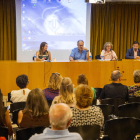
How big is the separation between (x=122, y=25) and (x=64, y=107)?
7448 millimetres

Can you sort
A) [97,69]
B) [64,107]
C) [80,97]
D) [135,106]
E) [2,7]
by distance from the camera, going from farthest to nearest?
[2,7] → [97,69] → [135,106] → [80,97] → [64,107]

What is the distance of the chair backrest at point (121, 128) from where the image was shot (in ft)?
7.52

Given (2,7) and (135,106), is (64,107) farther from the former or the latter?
(2,7)

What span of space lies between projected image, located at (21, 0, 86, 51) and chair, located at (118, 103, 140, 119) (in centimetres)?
523

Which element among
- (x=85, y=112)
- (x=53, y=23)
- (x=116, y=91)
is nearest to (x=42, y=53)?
(x=53, y=23)

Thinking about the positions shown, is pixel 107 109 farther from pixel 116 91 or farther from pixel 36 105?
pixel 36 105

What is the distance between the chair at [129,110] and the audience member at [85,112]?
0.64 m

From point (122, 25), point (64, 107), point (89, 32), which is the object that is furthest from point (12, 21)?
point (64, 107)

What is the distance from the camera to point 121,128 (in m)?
2.33

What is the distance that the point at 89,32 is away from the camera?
810 cm

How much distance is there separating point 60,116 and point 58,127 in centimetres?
8

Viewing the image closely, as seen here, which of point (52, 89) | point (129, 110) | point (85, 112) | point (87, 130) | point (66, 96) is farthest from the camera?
point (52, 89)

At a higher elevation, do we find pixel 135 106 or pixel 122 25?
pixel 122 25

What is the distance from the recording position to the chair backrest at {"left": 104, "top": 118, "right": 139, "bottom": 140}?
7.52 ft
